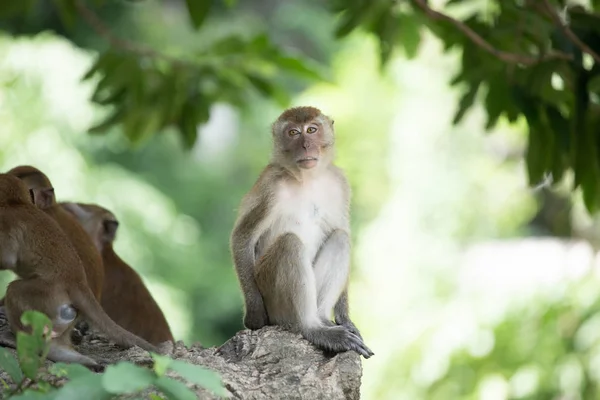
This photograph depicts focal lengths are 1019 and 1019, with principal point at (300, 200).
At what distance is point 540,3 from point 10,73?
1191cm

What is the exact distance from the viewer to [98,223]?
7.38 metres

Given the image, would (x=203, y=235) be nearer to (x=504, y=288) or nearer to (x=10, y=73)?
(x=10, y=73)

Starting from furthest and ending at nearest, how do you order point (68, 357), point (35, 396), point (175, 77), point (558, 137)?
point (175, 77)
point (558, 137)
point (68, 357)
point (35, 396)

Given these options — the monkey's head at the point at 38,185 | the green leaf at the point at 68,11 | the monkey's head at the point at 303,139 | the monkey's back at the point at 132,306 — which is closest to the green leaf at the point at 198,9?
the monkey's head at the point at 303,139

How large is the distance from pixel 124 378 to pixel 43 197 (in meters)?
3.55

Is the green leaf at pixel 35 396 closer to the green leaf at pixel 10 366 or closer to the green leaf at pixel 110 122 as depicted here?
the green leaf at pixel 10 366

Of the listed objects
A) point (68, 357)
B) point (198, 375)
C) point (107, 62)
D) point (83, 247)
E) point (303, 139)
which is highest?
point (107, 62)

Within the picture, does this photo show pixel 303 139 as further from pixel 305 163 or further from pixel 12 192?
pixel 12 192

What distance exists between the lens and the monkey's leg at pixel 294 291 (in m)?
5.41

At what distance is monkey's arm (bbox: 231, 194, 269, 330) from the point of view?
5.70 m

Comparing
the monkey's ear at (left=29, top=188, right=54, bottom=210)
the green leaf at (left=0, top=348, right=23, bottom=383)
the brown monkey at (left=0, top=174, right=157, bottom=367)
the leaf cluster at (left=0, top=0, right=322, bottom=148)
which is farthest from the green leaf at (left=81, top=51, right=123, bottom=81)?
the green leaf at (left=0, top=348, right=23, bottom=383)

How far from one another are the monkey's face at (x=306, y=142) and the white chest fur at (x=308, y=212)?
5.8 inches

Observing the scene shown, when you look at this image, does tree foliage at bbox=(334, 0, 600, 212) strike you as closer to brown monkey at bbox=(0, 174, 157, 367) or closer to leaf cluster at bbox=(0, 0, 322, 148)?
leaf cluster at bbox=(0, 0, 322, 148)

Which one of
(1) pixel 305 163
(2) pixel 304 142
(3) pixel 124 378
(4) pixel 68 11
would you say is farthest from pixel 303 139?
(3) pixel 124 378
